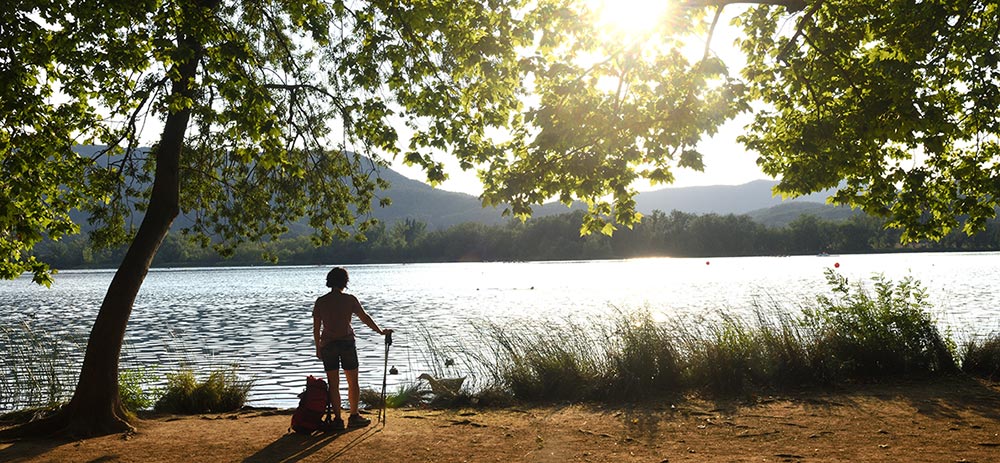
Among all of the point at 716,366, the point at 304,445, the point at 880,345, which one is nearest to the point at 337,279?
the point at 304,445

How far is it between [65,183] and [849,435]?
11293 millimetres

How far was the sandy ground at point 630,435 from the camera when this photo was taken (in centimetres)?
788

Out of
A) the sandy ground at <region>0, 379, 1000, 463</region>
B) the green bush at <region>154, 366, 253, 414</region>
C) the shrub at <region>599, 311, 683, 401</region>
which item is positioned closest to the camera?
the sandy ground at <region>0, 379, 1000, 463</region>

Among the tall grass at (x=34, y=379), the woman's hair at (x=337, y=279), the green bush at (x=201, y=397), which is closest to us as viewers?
the woman's hair at (x=337, y=279)

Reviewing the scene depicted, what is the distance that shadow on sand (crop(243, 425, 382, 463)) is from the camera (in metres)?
8.11

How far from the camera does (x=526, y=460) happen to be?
786 centimetres

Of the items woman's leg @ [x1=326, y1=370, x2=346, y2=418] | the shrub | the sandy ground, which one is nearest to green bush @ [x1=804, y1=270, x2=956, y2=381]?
the sandy ground

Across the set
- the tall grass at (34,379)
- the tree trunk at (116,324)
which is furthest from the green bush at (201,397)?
the tree trunk at (116,324)

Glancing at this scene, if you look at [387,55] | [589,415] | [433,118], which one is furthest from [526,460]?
[387,55]

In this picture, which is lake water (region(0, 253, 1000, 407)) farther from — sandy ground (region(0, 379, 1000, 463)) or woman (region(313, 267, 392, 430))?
woman (region(313, 267, 392, 430))

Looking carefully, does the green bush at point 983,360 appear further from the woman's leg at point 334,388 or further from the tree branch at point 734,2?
the woman's leg at point 334,388

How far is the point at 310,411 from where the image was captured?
9289 mm

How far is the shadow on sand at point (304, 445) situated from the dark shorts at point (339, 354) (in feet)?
2.81

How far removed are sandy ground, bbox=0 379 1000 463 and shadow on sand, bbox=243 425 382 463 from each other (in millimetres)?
23
